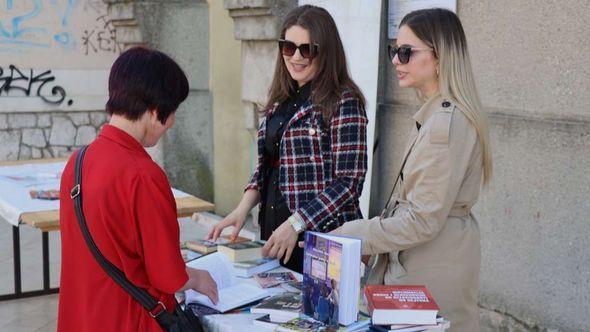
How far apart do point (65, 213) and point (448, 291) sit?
126 cm

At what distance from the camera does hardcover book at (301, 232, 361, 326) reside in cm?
228

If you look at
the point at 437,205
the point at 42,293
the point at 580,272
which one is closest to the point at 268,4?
the point at 42,293

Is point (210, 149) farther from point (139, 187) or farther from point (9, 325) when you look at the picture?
point (139, 187)

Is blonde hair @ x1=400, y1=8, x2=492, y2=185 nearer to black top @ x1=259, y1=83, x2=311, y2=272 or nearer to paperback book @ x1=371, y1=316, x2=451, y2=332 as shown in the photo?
paperback book @ x1=371, y1=316, x2=451, y2=332

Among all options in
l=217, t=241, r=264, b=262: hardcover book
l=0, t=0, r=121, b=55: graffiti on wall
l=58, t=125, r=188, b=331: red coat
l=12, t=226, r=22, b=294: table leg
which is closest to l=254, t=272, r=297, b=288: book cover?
l=217, t=241, r=264, b=262: hardcover book

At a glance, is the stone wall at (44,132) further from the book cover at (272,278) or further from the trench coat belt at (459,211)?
the trench coat belt at (459,211)

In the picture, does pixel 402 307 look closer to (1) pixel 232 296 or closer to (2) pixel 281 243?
(1) pixel 232 296

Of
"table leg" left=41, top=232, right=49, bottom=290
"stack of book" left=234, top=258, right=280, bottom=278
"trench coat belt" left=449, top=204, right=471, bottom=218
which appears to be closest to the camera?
"trench coat belt" left=449, top=204, right=471, bottom=218

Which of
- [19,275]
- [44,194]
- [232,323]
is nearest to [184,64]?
[19,275]

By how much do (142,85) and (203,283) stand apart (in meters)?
0.69

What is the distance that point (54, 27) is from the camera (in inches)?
379

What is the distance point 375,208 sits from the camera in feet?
18.7

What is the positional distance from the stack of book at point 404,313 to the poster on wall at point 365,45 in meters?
2.98

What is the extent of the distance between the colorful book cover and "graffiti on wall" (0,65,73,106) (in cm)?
779
